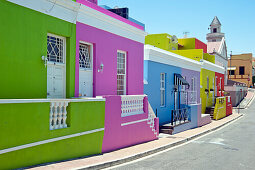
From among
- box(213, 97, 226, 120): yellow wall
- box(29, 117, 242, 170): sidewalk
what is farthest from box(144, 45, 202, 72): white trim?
box(213, 97, 226, 120): yellow wall

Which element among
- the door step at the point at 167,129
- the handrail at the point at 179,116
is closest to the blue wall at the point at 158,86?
the handrail at the point at 179,116

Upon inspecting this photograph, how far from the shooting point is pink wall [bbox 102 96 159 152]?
9.71 metres

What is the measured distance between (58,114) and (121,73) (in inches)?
200

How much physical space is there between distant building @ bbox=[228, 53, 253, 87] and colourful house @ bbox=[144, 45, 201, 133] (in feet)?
168

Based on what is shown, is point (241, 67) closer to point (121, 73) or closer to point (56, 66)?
point (121, 73)

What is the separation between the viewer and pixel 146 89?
14766 mm

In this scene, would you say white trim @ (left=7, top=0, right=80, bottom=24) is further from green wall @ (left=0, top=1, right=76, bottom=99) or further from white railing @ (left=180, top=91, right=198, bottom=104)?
white railing @ (left=180, top=91, right=198, bottom=104)

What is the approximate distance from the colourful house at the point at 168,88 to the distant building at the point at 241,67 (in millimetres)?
51233

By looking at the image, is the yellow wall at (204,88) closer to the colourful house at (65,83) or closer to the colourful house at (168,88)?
the colourful house at (168,88)

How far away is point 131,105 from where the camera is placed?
11.3 m

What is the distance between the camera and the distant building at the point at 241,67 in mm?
67019

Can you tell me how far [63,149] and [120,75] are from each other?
5.40 metres

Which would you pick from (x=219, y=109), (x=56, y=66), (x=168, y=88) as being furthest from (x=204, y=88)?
(x=56, y=66)

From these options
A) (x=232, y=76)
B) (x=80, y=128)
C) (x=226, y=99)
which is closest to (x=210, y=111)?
(x=226, y=99)
